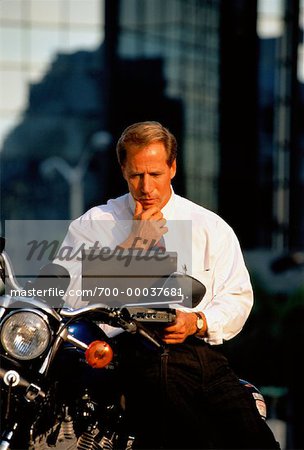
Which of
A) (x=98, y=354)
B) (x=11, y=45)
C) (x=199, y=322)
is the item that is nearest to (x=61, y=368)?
(x=98, y=354)

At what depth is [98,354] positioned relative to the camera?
3910 mm

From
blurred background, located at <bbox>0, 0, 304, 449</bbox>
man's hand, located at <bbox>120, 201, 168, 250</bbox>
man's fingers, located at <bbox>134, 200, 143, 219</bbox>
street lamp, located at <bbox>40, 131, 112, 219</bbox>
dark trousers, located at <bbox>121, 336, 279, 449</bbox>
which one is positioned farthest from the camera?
street lamp, located at <bbox>40, 131, 112, 219</bbox>

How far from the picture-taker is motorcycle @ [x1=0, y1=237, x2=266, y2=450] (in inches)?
151

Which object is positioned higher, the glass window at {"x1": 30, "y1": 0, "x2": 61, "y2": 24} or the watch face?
the watch face

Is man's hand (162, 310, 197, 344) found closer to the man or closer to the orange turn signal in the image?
the man

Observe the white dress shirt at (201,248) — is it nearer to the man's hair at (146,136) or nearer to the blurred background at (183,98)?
→ the man's hair at (146,136)

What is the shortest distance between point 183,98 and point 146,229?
48.2 m

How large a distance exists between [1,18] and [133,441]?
181ft

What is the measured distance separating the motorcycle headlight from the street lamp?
163 feet

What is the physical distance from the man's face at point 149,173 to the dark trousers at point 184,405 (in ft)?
2.12

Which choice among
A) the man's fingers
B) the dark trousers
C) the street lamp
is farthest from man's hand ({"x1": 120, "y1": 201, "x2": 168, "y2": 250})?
the street lamp

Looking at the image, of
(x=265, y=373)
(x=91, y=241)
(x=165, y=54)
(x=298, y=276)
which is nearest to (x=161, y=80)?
(x=165, y=54)

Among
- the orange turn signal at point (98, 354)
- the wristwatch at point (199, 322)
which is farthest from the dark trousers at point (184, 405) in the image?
the orange turn signal at point (98, 354)

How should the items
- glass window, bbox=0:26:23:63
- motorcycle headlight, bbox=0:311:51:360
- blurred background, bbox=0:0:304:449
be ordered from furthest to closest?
glass window, bbox=0:26:23:63, blurred background, bbox=0:0:304:449, motorcycle headlight, bbox=0:311:51:360
